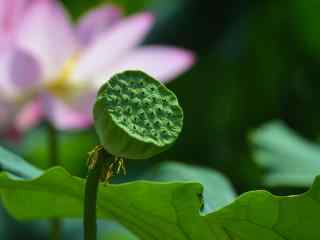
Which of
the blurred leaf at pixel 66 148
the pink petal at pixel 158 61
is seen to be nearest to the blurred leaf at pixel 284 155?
the pink petal at pixel 158 61

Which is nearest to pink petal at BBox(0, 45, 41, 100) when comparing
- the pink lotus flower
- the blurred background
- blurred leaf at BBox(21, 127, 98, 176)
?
the pink lotus flower

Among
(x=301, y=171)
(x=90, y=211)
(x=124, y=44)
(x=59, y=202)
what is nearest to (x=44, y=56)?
(x=124, y=44)

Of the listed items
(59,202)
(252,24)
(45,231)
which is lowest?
(45,231)

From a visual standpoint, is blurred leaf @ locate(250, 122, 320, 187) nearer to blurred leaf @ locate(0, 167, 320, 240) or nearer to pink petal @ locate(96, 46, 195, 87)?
pink petal @ locate(96, 46, 195, 87)

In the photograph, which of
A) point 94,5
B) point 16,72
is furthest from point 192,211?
point 94,5

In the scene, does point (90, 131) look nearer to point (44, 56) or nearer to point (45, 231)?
point (45, 231)

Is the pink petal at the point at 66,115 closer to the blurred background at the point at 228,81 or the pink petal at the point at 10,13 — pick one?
the pink petal at the point at 10,13

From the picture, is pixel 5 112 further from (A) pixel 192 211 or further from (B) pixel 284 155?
(A) pixel 192 211

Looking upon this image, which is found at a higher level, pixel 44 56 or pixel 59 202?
pixel 59 202
